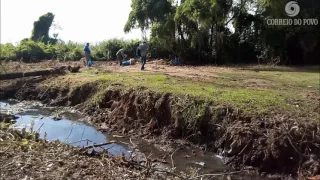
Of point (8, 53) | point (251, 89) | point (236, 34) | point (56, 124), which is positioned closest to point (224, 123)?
point (251, 89)

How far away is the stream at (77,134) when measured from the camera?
8352mm

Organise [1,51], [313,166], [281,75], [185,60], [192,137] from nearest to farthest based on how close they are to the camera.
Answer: [313,166]
[192,137]
[281,75]
[185,60]
[1,51]

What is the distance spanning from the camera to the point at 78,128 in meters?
11.9

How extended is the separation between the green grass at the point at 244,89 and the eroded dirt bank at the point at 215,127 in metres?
0.38

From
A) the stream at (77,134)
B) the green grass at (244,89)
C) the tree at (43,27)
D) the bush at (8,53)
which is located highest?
the tree at (43,27)

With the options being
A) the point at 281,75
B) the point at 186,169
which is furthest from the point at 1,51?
the point at 186,169

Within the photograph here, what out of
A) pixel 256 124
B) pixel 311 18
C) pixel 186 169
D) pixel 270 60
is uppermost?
pixel 311 18

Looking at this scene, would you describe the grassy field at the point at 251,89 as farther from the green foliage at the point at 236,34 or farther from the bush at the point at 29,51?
the bush at the point at 29,51

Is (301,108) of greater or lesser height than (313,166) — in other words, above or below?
above

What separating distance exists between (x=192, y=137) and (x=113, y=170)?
4.65m

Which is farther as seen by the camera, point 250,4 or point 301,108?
point 250,4

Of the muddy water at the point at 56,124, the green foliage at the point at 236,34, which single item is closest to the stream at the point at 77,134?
the muddy water at the point at 56,124

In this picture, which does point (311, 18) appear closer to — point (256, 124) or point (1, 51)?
point (256, 124)

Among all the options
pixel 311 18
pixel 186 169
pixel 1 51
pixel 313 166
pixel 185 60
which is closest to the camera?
pixel 313 166
